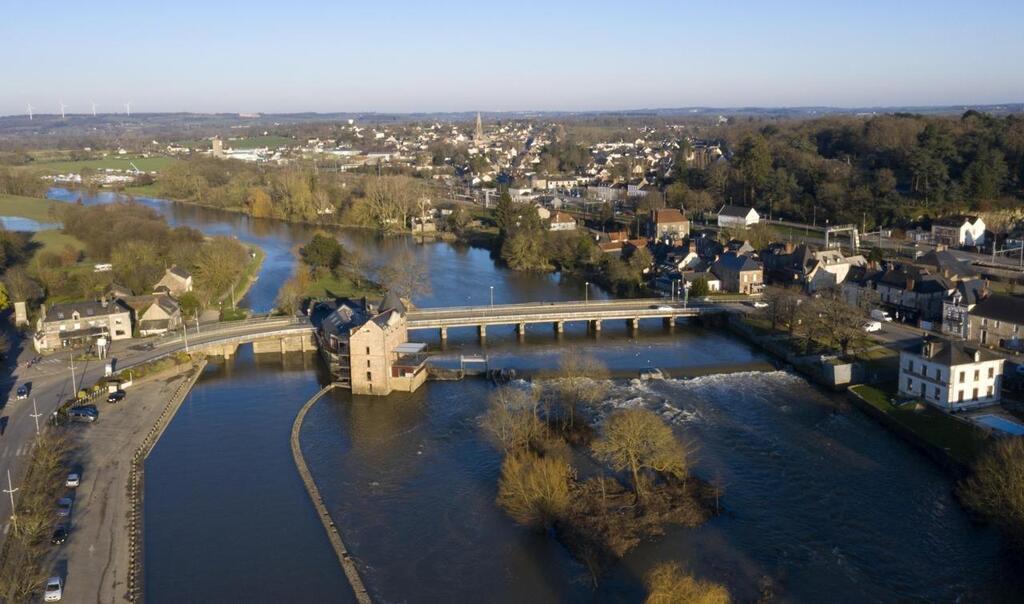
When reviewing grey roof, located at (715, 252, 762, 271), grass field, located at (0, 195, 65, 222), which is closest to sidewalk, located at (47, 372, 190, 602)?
grey roof, located at (715, 252, 762, 271)

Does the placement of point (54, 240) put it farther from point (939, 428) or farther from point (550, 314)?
point (939, 428)

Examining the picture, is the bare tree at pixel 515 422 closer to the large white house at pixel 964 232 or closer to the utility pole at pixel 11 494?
the utility pole at pixel 11 494

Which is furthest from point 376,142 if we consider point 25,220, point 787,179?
point 787,179

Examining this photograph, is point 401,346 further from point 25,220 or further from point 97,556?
point 25,220

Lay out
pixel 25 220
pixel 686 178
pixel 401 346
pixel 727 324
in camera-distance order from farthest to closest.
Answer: pixel 686 178, pixel 25 220, pixel 727 324, pixel 401 346

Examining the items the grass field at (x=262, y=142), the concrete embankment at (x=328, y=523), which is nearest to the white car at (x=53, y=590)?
the concrete embankment at (x=328, y=523)

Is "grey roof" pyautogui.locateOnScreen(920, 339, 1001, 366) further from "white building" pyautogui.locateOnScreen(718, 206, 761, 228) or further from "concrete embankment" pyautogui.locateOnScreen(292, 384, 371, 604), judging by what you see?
"white building" pyautogui.locateOnScreen(718, 206, 761, 228)

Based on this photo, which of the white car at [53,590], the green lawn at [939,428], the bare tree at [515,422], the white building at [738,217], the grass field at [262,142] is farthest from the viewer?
the grass field at [262,142]
